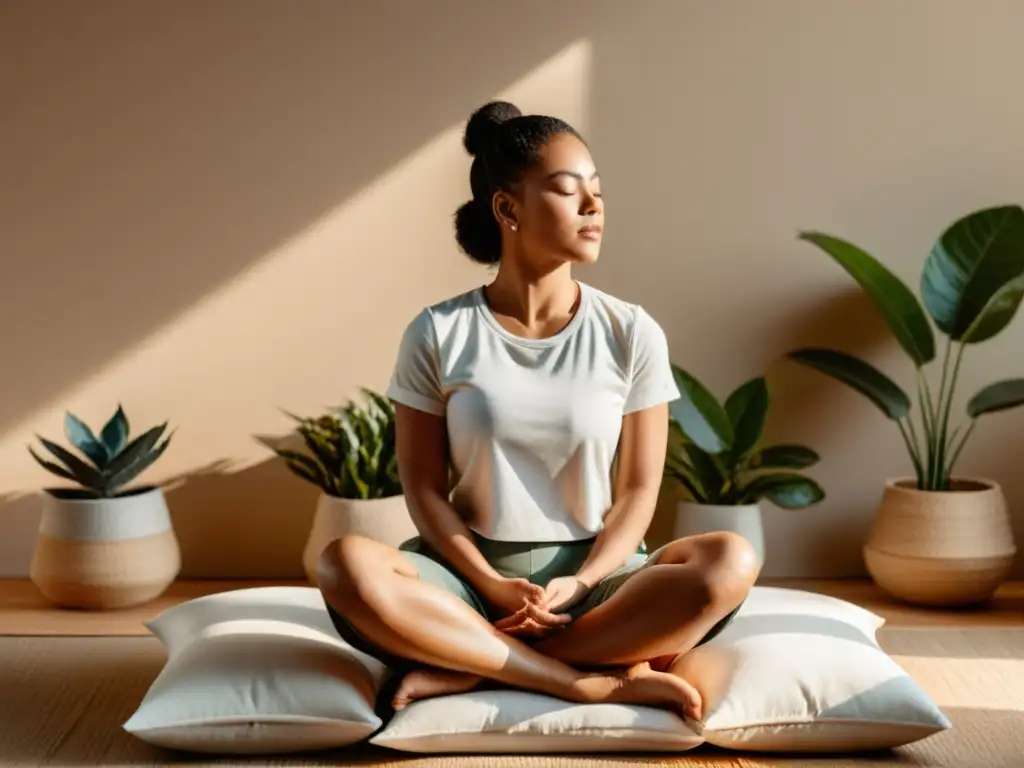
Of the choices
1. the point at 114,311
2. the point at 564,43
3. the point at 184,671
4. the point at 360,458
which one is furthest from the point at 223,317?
the point at 184,671

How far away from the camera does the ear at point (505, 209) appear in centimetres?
225

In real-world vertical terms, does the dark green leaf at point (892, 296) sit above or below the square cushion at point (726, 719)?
above

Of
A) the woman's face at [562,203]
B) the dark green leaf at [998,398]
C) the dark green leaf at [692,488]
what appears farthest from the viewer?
the dark green leaf at [692,488]

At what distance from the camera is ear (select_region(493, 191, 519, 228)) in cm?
225

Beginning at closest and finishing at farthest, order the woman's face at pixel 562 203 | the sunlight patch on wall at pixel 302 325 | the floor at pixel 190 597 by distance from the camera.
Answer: the woman's face at pixel 562 203
the floor at pixel 190 597
the sunlight patch on wall at pixel 302 325

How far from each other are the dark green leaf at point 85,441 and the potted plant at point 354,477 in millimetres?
376

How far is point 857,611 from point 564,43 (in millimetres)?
1401

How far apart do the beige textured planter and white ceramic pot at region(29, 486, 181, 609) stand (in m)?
1.55

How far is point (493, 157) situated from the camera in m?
2.27

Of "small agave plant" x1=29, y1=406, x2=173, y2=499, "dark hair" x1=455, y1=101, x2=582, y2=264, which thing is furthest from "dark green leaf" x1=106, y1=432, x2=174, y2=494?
"dark hair" x1=455, y1=101, x2=582, y2=264

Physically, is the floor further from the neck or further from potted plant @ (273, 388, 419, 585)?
the neck

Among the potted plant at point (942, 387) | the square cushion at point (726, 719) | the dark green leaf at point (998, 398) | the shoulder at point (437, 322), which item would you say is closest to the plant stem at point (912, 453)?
the potted plant at point (942, 387)

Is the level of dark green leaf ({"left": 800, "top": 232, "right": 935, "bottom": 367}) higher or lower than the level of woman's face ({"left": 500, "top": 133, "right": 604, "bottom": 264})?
lower

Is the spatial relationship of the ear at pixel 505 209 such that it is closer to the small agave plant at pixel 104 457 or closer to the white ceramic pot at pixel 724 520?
the white ceramic pot at pixel 724 520
